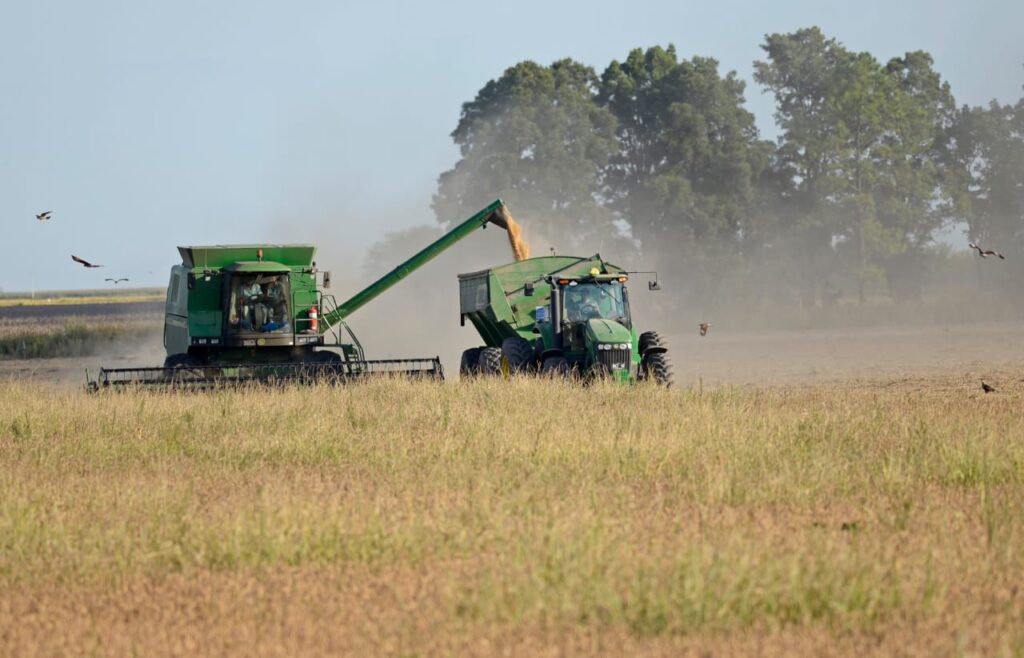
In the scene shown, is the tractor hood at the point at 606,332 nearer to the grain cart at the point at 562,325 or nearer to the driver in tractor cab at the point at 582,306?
the grain cart at the point at 562,325

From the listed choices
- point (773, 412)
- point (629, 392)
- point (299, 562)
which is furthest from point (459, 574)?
point (629, 392)

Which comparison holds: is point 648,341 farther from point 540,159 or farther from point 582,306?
point 540,159

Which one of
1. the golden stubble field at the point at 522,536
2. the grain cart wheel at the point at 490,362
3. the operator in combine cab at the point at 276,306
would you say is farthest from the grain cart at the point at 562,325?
the golden stubble field at the point at 522,536

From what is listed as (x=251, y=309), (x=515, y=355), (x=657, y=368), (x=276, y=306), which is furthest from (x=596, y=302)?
(x=251, y=309)

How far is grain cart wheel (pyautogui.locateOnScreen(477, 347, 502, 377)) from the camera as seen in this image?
89.4 feet

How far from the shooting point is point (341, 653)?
7648 mm

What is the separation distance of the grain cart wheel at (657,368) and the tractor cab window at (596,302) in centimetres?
69

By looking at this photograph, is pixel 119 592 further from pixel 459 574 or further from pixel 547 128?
pixel 547 128

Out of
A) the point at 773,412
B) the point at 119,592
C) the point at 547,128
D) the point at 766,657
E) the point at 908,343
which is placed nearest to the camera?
the point at 766,657

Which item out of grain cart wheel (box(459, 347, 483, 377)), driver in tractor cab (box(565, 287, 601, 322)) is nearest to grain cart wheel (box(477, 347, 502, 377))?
grain cart wheel (box(459, 347, 483, 377))

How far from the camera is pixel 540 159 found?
→ 217 ft

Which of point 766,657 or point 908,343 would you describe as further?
point 908,343

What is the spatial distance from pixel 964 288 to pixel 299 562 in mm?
69995

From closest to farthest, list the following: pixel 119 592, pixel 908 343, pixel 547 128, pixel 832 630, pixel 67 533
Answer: pixel 832 630
pixel 119 592
pixel 67 533
pixel 908 343
pixel 547 128
